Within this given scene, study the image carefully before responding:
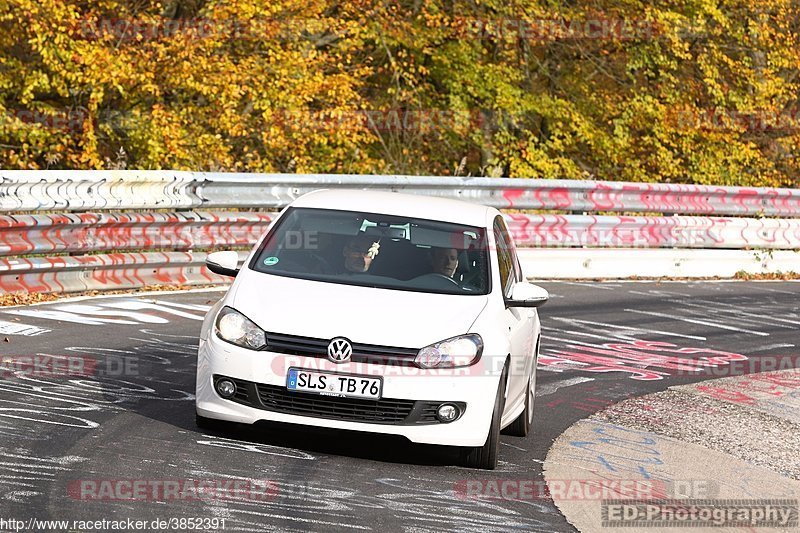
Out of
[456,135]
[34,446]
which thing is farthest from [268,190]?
[456,135]

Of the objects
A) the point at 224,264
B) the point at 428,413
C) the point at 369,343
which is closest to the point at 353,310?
the point at 369,343

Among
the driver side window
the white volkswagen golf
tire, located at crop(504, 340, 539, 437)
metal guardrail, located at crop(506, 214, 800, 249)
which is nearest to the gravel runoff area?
tire, located at crop(504, 340, 539, 437)

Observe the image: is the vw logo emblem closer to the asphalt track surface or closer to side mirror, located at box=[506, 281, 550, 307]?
the asphalt track surface

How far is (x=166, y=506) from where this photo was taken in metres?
6.43

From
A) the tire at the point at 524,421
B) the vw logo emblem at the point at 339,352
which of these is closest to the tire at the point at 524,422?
the tire at the point at 524,421

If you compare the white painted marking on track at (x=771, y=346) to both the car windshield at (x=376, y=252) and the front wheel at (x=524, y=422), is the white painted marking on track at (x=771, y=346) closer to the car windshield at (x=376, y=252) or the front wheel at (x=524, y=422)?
the front wheel at (x=524, y=422)

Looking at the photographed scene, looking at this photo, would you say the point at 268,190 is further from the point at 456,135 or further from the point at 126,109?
the point at 456,135

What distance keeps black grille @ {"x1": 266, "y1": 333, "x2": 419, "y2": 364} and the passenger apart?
1.05 m

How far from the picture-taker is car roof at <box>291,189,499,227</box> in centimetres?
936

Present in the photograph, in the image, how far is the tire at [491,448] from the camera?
314 inches

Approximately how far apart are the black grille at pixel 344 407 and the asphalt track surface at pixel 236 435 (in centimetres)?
17

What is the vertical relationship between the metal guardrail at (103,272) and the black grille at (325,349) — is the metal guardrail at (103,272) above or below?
below

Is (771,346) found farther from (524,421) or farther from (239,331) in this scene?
(239,331)

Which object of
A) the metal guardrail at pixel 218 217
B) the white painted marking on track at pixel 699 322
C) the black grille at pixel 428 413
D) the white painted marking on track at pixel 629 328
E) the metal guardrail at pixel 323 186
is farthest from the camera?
the white painted marking on track at pixel 699 322
